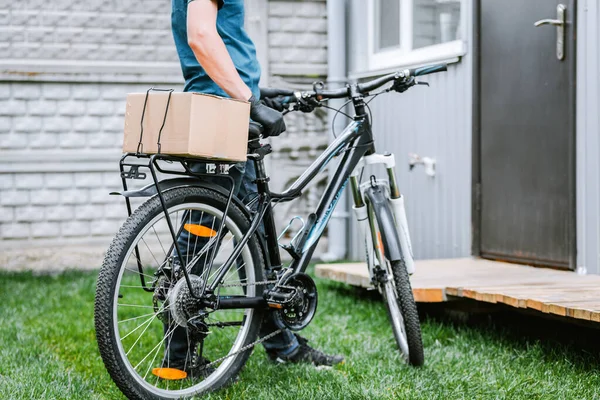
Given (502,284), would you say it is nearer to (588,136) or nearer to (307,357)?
(588,136)

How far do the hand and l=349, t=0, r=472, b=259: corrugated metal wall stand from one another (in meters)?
2.56

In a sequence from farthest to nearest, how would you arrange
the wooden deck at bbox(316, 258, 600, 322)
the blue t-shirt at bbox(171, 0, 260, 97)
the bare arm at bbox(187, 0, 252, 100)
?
1. the wooden deck at bbox(316, 258, 600, 322)
2. the blue t-shirt at bbox(171, 0, 260, 97)
3. the bare arm at bbox(187, 0, 252, 100)

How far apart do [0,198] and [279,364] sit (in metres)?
4.30

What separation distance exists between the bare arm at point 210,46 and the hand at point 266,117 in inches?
4.2

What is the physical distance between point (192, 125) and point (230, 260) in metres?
0.53

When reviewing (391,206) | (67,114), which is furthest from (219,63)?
(67,114)

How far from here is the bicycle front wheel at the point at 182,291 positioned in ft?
9.06

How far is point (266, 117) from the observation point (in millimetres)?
3156

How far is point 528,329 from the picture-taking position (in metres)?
4.47

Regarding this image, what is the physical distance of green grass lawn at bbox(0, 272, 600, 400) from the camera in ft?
10.7

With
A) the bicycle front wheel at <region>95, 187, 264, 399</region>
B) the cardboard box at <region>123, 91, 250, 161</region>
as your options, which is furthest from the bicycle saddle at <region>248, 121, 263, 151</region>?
the bicycle front wheel at <region>95, 187, 264, 399</region>

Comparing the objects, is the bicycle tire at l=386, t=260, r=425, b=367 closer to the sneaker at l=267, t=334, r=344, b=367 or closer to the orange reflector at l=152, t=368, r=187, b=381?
the sneaker at l=267, t=334, r=344, b=367

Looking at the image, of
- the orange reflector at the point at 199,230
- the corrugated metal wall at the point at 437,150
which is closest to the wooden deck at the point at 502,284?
the corrugated metal wall at the point at 437,150

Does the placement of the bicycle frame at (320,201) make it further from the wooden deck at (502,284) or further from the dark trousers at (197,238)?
the wooden deck at (502,284)
